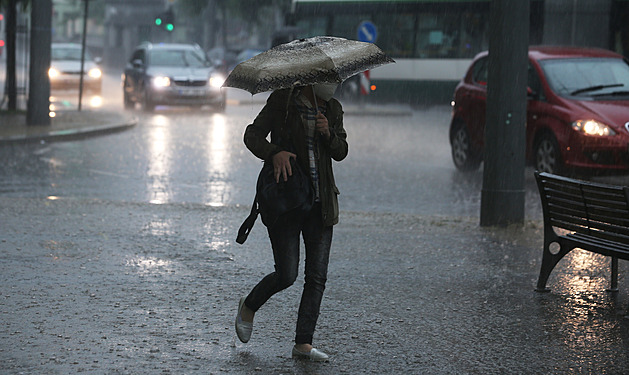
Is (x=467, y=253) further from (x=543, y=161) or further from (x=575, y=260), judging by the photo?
(x=543, y=161)

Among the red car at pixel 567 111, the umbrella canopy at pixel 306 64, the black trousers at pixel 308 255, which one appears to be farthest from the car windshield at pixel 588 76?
the black trousers at pixel 308 255

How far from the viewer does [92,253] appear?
8.33m

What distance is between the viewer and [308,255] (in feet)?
18.3

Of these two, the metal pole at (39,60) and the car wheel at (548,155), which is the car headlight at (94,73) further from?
the car wheel at (548,155)

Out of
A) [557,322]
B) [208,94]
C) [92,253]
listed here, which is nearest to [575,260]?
[557,322]

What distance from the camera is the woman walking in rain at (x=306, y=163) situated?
5.37m

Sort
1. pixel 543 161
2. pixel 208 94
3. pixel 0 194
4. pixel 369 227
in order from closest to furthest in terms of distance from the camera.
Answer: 1. pixel 369 227
2. pixel 0 194
3. pixel 543 161
4. pixel 208 94

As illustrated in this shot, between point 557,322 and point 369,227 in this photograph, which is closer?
point 557,322

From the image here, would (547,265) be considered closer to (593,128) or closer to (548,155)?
(593,128)

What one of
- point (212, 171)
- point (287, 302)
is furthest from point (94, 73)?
point (287, 302)

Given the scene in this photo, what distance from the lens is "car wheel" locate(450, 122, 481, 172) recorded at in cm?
1509

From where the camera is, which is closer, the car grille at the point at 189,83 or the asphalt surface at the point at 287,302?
the asphalt surface at the point at 287,302

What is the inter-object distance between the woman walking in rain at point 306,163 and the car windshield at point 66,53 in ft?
94.5

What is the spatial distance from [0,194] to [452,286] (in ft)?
20.7
